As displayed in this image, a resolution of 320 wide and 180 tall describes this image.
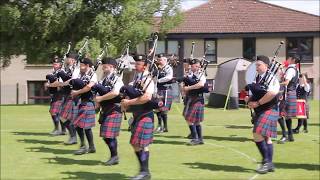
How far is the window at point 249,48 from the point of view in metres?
26.9

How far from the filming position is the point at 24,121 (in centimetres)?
1628

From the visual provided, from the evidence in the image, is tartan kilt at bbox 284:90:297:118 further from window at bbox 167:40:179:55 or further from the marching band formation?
window at bbox 167:40:179:55

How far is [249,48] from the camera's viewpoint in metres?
28.6

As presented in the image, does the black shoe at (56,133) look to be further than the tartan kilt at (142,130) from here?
Yes

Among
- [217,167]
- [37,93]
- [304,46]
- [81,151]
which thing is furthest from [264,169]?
[304,46]

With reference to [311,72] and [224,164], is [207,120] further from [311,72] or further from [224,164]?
[311,72]

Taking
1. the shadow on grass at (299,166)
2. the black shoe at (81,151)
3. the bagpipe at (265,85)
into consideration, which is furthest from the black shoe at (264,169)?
the black shoe at (81,151)

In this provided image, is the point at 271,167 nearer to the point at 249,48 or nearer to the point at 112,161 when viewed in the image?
the point at 112,161

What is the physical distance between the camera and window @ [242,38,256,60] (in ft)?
88.1

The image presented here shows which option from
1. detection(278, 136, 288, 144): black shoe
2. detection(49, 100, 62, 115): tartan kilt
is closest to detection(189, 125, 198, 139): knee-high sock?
detection(278, 136, 288, 144): black shoe

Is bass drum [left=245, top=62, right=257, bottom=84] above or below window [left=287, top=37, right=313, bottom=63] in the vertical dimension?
below

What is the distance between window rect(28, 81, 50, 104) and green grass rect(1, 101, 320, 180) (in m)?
14.5

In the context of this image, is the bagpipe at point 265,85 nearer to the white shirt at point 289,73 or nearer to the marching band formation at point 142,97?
the marching band formation at point 142,97

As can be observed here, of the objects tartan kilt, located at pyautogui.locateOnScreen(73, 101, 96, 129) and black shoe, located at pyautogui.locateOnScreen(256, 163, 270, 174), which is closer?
black shoe, located at pyautogui.locateOnScreen(256, 163, 270, 174)
